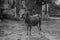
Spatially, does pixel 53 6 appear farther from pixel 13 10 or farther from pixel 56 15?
pixel 13 10

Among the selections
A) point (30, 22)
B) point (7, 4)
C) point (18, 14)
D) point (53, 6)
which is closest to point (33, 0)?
point (18, 14)

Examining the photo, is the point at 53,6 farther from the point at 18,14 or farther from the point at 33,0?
the point at 18,14

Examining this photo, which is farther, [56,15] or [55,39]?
[56,15]

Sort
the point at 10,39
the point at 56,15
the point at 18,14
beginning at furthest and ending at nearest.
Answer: the point at 56,15 → the point at 18,14 → the point at 10,39

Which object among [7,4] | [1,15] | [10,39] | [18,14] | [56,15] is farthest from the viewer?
[56,15]

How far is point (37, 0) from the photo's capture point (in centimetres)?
1672

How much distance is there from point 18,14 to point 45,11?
205 inches

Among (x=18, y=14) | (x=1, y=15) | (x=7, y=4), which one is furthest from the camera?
(x=7, y=4)

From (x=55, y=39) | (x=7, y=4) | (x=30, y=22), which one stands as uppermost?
(x=7, y=4)

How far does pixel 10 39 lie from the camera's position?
6500 millimetres

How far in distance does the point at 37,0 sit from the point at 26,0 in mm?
1805

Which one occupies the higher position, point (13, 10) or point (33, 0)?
point (33, 0)

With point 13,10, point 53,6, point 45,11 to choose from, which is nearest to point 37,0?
point 45,11

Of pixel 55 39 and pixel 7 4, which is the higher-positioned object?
pixel 7 4
